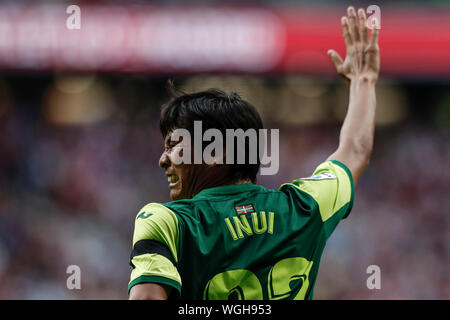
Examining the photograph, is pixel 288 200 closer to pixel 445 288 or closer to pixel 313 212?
Answer: pixel 313 212

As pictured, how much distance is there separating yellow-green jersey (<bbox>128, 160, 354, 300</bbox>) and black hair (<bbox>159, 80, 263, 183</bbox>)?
9 centimetres

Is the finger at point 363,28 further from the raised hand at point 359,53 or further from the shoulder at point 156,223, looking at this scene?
the shoulder at point 156,223

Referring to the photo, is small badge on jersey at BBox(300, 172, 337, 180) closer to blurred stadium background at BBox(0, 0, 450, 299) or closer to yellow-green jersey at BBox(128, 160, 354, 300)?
yellow-green jersey at BBox(128, 160, 354, 300)

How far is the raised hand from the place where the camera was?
2.50 meters

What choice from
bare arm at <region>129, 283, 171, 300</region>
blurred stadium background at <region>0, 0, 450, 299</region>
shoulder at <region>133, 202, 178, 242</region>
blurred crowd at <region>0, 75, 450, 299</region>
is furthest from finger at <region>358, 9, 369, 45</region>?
blurred crowd at <region>0, 75, 450, 299</region>

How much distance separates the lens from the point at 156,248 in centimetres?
160

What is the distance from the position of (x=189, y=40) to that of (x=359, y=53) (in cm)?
713

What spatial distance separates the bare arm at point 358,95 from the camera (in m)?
2.28

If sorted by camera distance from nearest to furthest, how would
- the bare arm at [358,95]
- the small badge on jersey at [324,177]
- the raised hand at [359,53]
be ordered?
the small badge on jersey at [324,177] < the bare arm at [358,95] < the raised hand at [359,53]

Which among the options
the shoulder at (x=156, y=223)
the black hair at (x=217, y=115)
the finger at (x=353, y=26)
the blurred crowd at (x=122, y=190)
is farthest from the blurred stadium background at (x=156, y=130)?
the shoulder at (x=156, y=223)

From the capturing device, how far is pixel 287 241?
1.85m

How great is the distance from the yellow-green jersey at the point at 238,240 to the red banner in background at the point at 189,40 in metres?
7.67

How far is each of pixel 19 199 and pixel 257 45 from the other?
4980mm

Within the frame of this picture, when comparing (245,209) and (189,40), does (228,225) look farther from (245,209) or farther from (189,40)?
(189,40)
